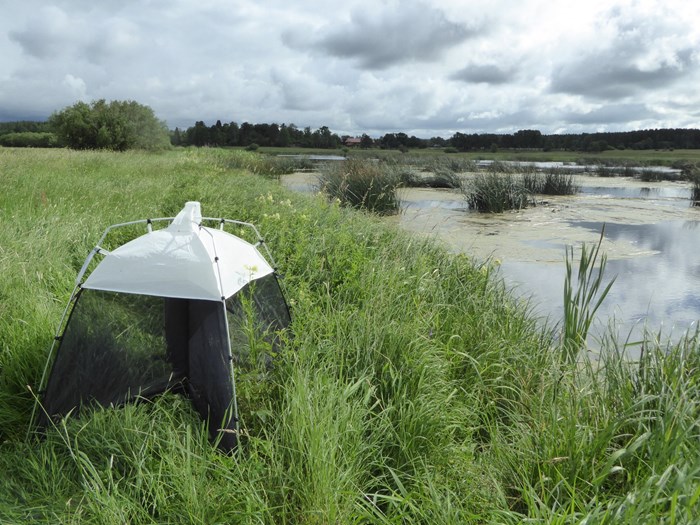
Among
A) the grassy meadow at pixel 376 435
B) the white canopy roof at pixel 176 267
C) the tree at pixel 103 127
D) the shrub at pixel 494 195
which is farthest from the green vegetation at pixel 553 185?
the tree at pixel 103 127

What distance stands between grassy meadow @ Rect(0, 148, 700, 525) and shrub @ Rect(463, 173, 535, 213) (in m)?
9.48

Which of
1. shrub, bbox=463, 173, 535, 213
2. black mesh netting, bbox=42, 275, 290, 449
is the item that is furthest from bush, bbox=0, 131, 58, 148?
black mesh netting, bbox=42, 275, 290, 449

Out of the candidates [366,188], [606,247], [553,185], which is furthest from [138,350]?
[553,185]

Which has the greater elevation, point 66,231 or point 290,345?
point 66,231

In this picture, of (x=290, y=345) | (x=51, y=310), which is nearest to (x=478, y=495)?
(x=290, y=345)

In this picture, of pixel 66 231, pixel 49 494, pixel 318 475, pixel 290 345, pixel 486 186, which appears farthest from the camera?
pixel 486 186

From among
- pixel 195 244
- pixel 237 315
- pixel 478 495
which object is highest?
pixel 195 244

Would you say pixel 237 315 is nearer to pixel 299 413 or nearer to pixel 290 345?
→ pixel 290 345

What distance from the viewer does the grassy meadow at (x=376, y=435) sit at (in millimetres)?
1919

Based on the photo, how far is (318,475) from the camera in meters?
1.94

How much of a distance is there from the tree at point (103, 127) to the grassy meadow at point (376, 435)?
111ft

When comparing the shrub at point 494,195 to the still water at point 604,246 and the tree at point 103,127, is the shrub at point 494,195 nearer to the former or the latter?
the still water at point 604,246

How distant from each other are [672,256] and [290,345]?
8.14 metres

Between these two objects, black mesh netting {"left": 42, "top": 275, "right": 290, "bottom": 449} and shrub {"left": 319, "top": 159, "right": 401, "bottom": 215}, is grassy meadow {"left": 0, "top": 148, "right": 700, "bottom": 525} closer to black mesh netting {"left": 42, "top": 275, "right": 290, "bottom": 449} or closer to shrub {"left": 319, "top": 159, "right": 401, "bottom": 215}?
black mesh netting {"left": 42, "top": 275, "right": 290, "bottom": 449}
